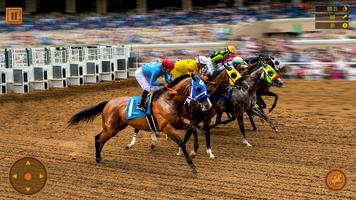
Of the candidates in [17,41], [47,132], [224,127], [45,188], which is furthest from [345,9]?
[17,41]

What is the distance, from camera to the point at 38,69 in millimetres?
17625

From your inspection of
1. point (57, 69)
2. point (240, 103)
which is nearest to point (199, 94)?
point (240, 103)

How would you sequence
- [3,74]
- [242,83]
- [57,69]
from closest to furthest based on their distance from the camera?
[242,83], [3,74], [57,69]

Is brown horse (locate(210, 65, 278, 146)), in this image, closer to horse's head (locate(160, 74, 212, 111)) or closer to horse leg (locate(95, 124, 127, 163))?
horse's head (locate(160, 74, 212, 111))

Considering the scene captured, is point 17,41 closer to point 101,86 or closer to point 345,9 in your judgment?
point 101,86

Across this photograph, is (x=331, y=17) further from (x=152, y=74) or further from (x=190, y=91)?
(x=152, y=74)

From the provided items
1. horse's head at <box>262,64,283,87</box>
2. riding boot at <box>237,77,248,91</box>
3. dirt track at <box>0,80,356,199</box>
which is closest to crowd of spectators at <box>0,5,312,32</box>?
dirt track at <box>0,80,356,199</box>

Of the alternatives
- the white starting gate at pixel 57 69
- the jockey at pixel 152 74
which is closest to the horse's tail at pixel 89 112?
the jockey at pixel 152 74

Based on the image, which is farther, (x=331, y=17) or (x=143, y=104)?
(x=331, y=17)

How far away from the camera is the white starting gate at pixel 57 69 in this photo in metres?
18.4

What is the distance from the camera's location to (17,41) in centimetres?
3362

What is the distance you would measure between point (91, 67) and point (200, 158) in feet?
38.9

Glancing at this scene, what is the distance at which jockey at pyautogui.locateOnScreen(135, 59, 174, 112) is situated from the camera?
26.8ft

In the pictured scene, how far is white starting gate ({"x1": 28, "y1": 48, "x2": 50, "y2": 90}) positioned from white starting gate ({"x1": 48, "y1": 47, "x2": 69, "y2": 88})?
0.25 m
